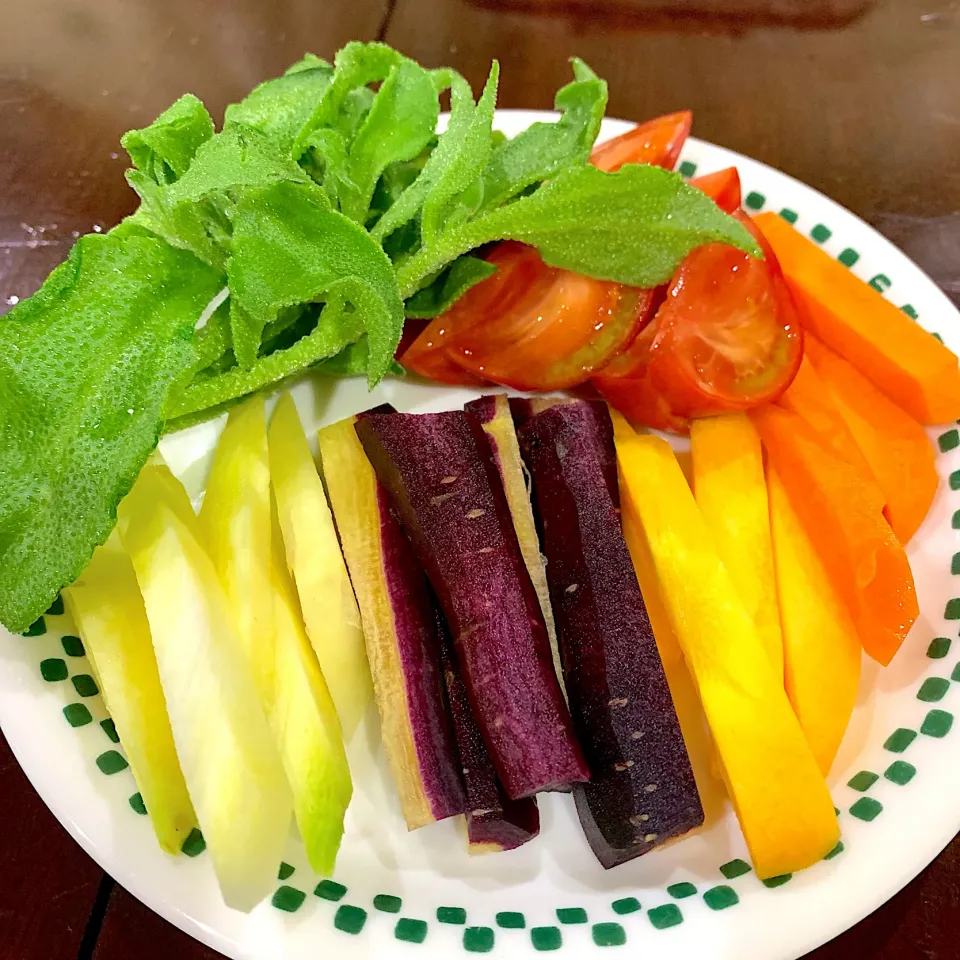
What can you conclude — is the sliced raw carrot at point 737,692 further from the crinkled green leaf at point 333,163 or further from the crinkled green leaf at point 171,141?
the crinkled green leaf at point 171,141

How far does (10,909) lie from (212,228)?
1107 mm

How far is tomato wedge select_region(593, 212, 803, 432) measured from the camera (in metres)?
1.39

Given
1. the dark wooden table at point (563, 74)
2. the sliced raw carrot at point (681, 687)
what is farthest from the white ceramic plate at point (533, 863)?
the dark wooden table at point (563, 74)

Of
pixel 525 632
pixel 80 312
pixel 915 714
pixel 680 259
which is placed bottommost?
pixel 915 714

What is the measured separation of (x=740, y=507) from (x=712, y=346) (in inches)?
12.6

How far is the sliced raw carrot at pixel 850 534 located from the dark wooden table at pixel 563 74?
80cm

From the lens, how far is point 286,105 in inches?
57.2

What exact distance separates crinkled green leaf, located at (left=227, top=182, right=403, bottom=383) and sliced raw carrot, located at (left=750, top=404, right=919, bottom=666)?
74cm

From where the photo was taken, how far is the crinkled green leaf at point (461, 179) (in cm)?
131

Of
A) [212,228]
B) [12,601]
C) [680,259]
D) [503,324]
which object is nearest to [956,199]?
[680,259]

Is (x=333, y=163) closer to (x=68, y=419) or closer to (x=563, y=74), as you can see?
(x=68, y=419)

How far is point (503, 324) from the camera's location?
1.51m

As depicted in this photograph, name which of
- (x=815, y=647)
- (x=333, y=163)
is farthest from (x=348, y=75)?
(x=815, y=647)

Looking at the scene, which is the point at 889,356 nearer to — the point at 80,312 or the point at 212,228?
the point at 212,228
